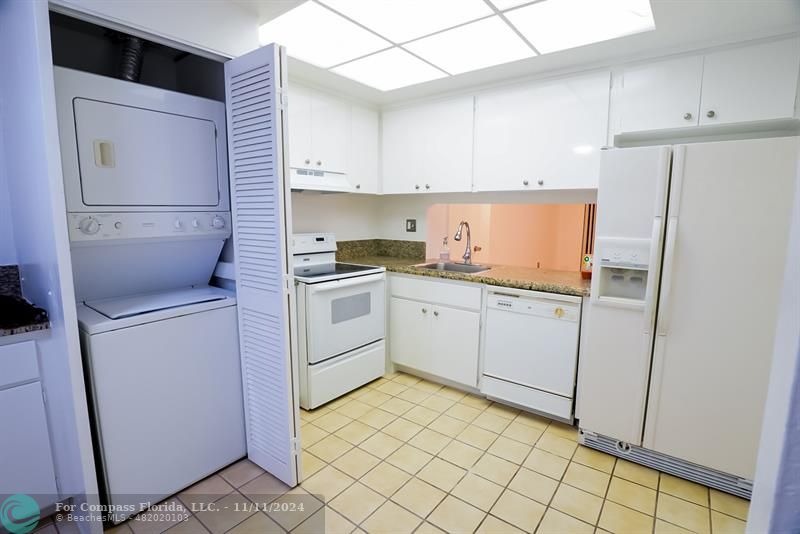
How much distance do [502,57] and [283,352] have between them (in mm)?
2068

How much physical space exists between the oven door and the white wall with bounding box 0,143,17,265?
1419 mm

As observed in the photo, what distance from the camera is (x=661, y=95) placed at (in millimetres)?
2143

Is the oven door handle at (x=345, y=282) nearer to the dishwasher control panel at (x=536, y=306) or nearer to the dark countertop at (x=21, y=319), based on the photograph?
the dishwasher control panel at (x=536, y=306)

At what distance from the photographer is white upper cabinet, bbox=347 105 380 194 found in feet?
10.1

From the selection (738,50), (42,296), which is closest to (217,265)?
(42,296)

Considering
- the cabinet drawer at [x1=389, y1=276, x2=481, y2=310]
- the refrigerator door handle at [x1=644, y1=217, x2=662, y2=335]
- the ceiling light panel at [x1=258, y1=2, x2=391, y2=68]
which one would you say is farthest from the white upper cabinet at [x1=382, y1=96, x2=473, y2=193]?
the refrigerator door handle at [x1=644, y1=217, x2=662, y2=335]

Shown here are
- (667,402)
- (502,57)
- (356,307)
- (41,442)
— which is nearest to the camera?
(41,442)

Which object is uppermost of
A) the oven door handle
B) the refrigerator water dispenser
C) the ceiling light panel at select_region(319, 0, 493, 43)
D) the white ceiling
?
the ceiling light panel at select_region(319, 0, 493, 43)

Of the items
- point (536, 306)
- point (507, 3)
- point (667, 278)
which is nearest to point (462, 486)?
point (536, 306)

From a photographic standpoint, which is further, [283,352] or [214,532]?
[283,352]

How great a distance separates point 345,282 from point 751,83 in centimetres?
245

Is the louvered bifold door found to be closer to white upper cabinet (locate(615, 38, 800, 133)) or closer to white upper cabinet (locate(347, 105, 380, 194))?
white upper cabinet (locate(347, 105, 380, 194))

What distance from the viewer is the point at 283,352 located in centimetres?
174

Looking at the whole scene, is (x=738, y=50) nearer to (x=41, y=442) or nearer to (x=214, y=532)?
(x=214, y=532)
